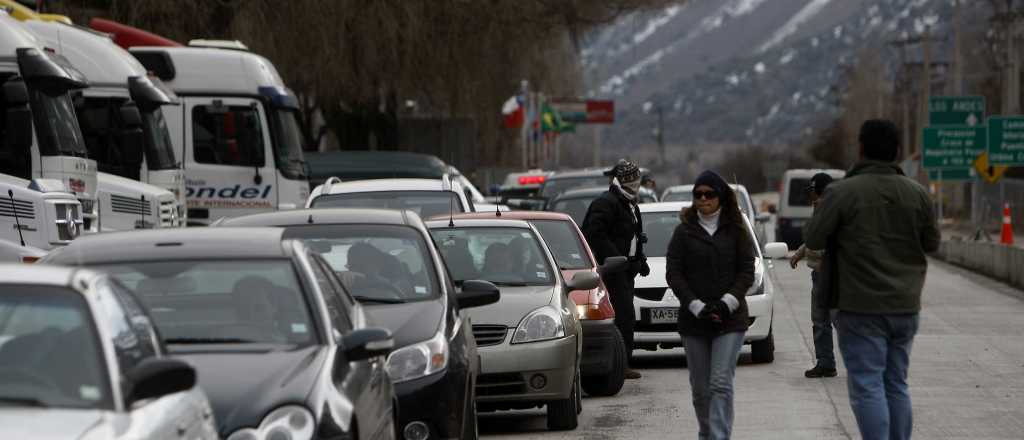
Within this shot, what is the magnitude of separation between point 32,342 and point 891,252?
14.5 feet

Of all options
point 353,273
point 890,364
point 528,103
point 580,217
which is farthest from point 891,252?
point 528,103

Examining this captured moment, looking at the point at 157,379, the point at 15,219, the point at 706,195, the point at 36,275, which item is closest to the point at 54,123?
the point at 15,219

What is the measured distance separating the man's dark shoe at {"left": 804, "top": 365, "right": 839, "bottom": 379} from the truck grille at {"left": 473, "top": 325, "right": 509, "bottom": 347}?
13.2ft

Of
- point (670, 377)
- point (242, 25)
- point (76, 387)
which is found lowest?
point (670, 377)

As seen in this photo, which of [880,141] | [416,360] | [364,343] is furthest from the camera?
[416,360]

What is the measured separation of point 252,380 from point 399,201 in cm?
1067

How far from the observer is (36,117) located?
17.5 m

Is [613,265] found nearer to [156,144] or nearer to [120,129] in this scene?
[120,129]

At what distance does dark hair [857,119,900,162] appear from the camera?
9.31 m

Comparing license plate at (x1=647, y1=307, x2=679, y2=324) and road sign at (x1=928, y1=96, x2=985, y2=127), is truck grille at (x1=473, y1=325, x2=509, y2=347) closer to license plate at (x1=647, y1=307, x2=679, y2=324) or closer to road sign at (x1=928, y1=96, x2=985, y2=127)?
license plate at (x1=647, y1=307, x2=679, y2=324)

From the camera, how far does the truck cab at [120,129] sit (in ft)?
67.9

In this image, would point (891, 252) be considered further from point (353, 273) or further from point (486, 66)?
point (486, 66)

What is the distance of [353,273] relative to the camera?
35.8 feet

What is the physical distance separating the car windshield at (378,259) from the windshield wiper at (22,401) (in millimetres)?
4611
